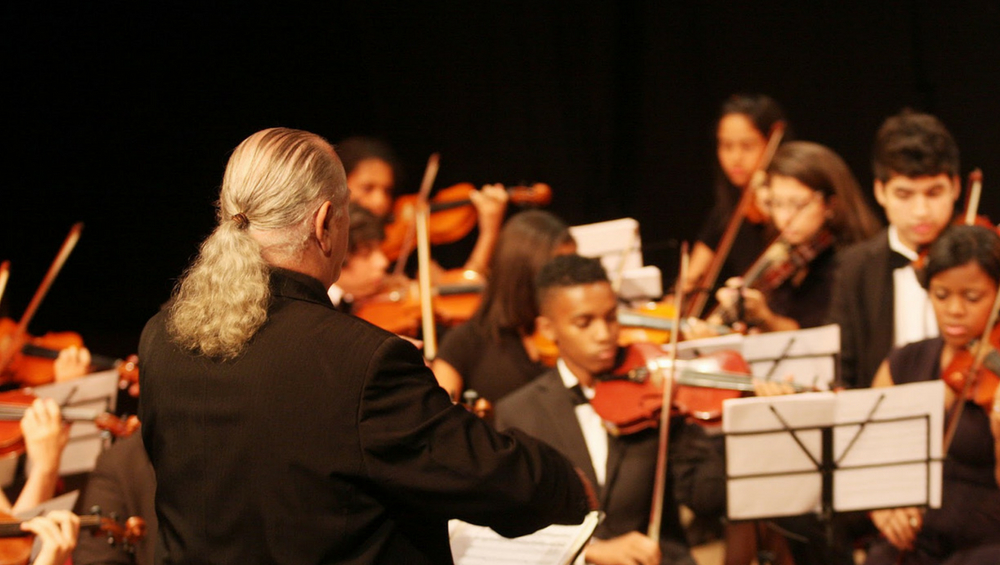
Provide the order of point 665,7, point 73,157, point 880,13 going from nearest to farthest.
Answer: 1. point 880,13
2. point 665,7
3. point 73,157

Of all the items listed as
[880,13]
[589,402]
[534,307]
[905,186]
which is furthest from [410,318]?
[880,13]

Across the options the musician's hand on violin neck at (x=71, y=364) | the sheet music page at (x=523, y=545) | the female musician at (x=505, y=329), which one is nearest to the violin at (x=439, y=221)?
the female musician at (x=505, y=329)

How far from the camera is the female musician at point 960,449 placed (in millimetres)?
2602

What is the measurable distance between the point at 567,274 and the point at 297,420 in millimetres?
1536

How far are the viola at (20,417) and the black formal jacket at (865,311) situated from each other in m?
2.11

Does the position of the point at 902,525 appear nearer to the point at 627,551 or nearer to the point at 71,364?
the point at 627,551

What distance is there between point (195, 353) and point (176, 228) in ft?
13.5

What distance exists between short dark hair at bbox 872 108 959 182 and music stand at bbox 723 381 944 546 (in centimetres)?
98

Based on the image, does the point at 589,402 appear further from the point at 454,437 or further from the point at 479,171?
the point at 479,171

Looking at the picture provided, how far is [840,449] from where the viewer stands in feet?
8.04

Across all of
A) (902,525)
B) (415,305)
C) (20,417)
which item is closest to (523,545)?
(902,525)

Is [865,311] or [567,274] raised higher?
[567,274]

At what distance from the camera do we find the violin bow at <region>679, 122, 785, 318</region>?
3.84m

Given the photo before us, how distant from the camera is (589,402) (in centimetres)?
262
